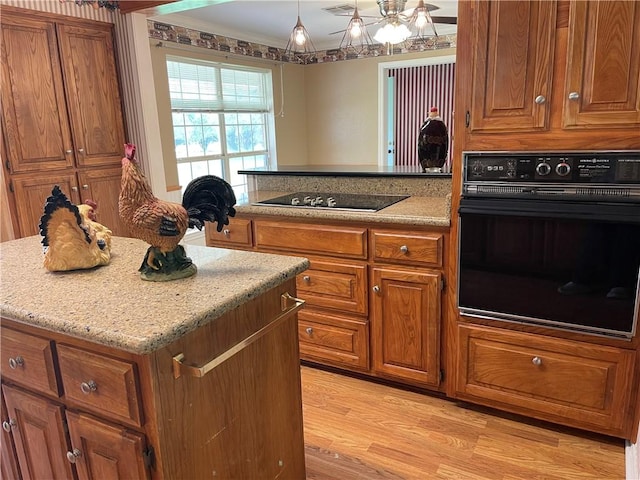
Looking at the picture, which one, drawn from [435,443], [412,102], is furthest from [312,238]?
[412,102]

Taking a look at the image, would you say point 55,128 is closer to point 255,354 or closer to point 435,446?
point 255,354

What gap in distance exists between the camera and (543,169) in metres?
1.78

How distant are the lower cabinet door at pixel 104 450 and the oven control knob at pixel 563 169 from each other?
1644mm

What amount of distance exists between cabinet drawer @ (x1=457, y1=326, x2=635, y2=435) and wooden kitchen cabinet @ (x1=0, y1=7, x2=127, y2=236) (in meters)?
2.64

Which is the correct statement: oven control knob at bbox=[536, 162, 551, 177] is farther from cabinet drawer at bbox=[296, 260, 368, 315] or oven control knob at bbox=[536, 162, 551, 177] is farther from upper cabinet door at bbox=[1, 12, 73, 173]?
upper cabinet door at bbox=[1, 12, 73, 173]

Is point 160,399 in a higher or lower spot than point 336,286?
higher

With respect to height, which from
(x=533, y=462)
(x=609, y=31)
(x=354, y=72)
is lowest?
(x=533, y=462)

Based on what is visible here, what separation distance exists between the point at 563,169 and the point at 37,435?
1932mm

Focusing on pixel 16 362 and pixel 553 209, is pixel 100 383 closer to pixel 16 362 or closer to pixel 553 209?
pixel 16 362

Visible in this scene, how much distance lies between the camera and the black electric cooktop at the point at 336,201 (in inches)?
92.8

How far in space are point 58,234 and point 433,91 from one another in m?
6.50

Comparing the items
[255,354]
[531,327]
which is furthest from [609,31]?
[255,354]

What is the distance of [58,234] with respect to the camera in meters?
1.31

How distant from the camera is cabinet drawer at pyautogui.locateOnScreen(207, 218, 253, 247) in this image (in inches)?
101
